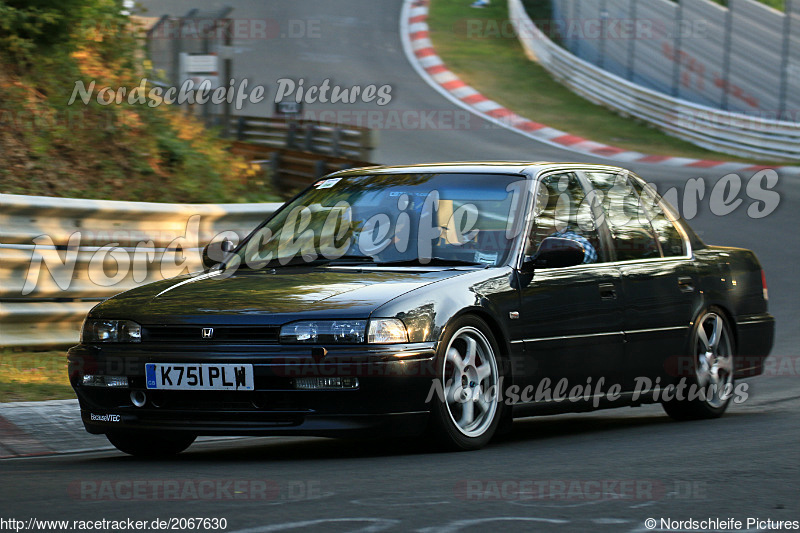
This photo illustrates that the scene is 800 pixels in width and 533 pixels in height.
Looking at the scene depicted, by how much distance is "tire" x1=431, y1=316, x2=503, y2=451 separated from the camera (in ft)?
21.3

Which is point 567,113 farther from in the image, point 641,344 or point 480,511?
point 480,511

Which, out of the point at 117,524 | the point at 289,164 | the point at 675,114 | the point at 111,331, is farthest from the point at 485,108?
the point at 117,524

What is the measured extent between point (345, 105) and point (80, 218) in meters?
20.7

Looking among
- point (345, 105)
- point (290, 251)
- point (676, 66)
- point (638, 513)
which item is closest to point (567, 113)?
point (676, 66)

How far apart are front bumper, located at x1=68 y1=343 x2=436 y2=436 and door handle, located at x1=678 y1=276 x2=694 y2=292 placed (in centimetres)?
254

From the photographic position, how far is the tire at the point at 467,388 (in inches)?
256

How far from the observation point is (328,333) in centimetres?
623

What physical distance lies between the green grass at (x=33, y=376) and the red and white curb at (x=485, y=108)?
16.6m

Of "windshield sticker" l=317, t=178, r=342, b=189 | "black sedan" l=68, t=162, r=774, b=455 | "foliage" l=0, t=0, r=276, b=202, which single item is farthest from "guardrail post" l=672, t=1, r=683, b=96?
"windshield sticker" l=317, t=178, r=342, b=189

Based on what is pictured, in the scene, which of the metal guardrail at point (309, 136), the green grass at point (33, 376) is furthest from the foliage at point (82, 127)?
the metal guardrail at point (309, 136)

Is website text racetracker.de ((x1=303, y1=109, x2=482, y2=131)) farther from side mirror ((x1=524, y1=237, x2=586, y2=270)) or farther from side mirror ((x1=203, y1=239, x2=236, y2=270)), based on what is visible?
side mirror ((x1=524, y1=237, x2=586, y2=270))

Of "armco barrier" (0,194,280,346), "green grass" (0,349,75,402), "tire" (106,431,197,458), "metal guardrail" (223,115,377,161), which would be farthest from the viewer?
"metal guardrail" (223,115,377,161)

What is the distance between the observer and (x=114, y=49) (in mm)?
13648

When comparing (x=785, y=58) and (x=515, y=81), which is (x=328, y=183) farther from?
(x=515, y=81)
